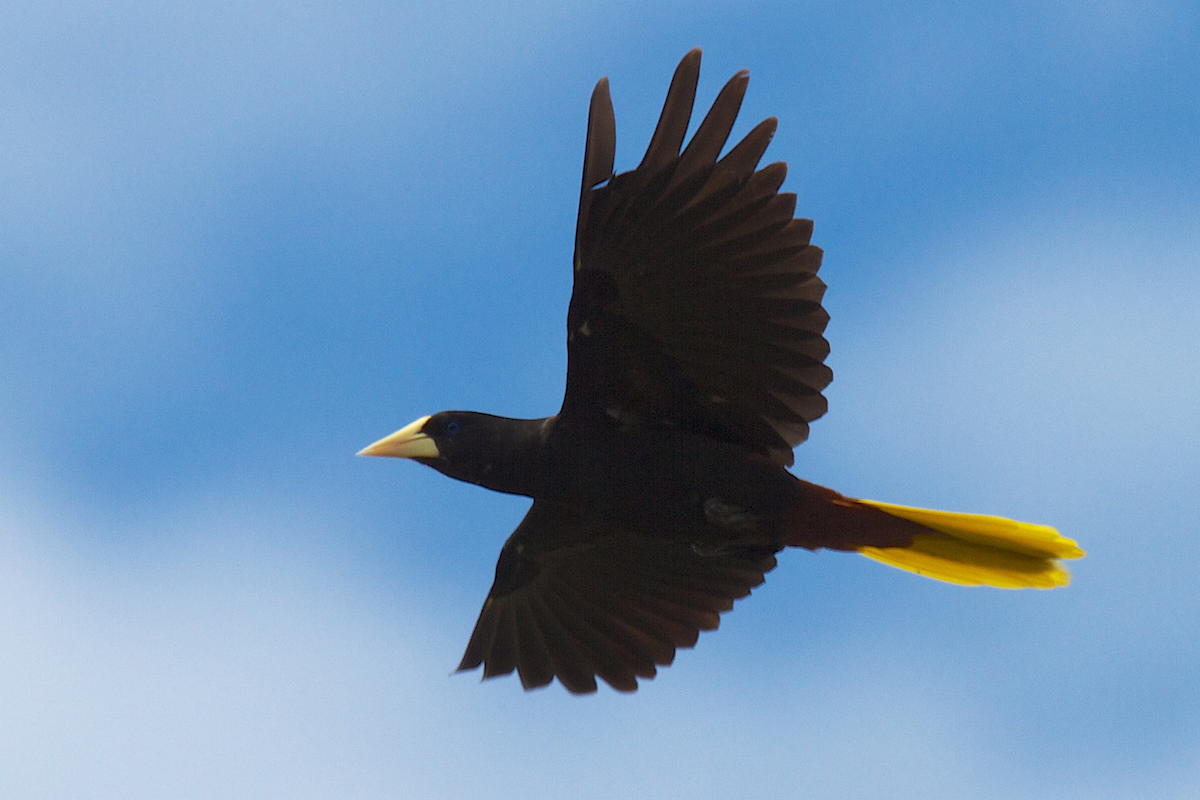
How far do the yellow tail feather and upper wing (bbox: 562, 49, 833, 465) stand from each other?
2.24 ft

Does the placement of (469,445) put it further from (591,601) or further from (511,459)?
(591,601)

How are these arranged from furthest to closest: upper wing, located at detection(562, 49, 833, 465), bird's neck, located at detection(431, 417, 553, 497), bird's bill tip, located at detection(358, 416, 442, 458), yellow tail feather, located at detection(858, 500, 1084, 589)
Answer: bird's bill tip, located at detection(358, 416, 442, 458)
bird's neck, located at detection(431, 417, 553, 497)
yellow tail feather, located at detection(858, 500, 1084, 589)
upper wing, located at detection(562, 49, 833, 465)

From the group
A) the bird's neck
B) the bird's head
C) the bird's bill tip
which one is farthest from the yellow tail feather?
the bird's bill tip

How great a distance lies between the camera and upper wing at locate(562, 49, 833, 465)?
4.61m

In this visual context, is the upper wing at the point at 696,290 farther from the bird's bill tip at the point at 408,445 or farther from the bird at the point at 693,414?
the bird's bill tip at the point at 408,445

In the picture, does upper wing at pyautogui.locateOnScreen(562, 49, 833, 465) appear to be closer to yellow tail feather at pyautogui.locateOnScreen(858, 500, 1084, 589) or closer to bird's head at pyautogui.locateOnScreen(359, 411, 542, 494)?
bird's head at pyautogui.locateOnScreen(359, 411, 542, 494)

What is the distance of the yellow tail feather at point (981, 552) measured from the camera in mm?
5168

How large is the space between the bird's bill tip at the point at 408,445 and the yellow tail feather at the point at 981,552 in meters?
1.93

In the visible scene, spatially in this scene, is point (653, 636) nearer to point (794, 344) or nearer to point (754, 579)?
point (754, 579)

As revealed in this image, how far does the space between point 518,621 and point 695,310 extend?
2.17m

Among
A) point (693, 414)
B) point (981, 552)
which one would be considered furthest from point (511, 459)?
point (981, 552)

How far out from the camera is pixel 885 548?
5.37 m

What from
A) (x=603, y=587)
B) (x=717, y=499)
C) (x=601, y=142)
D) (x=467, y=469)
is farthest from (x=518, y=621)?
(x=601, y=142)

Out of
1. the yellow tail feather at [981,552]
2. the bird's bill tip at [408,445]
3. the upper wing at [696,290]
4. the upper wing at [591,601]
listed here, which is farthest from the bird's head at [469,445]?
the yellow tail feather at [981,552]
